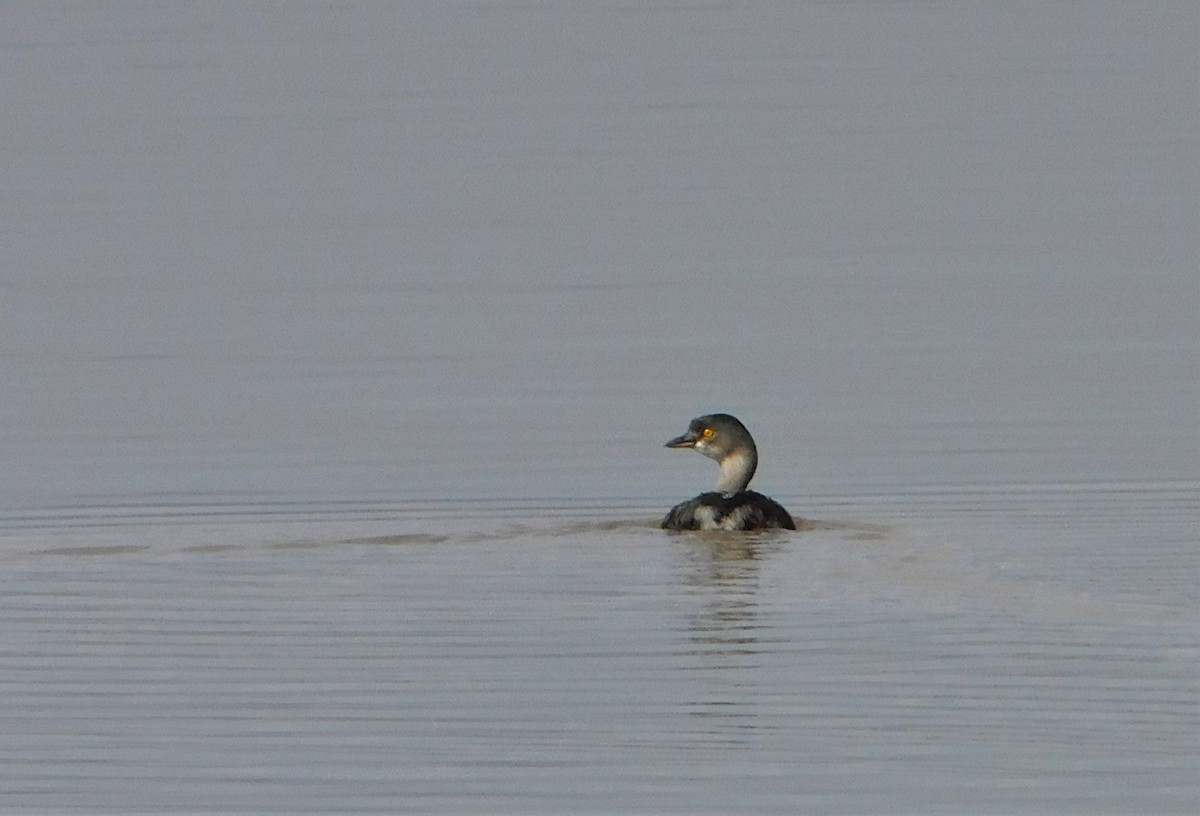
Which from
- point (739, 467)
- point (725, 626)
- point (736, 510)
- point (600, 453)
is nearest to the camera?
point (725, 626)

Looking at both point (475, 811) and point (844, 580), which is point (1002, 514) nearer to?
point (844, 580)

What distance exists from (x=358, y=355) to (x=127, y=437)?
3.21 metres

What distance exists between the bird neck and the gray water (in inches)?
12.7

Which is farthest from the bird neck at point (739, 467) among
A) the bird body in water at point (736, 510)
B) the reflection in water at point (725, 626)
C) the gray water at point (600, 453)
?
the reflection in water at point (725, 626)

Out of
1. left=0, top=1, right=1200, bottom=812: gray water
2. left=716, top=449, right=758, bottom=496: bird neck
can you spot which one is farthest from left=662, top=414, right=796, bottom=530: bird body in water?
left=0, top=1, right=1200, bottom=812: gray water

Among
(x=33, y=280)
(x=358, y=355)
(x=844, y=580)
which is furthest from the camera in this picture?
(x=33, y=280)

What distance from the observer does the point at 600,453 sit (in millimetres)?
18891

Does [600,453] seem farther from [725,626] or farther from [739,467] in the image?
[725,626]

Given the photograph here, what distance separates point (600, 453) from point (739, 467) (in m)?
1.56

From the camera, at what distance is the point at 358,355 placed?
74.4ft

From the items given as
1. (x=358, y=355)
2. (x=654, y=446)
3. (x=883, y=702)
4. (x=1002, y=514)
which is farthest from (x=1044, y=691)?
(x=358, y=355)

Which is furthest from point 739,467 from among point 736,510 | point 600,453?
point 600,453

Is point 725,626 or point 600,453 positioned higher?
point 600,453

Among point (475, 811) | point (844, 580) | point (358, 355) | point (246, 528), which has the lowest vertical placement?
point (475, 811)
